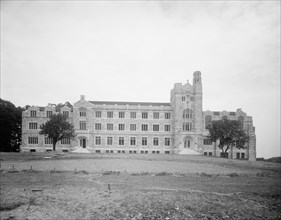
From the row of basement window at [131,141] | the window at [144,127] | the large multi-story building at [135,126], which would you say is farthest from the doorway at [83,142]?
the window at [144,127]

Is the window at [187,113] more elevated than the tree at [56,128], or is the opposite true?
the window at [187,113]

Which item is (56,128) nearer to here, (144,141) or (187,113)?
(144,141)

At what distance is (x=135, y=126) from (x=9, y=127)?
115ft

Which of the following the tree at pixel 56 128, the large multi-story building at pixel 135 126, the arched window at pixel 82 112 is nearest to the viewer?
the tree at pixel 56 128

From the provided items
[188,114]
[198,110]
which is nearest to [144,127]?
[188,114]

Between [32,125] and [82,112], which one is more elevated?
[82,112]

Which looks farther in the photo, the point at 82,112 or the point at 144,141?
the point at 144,141

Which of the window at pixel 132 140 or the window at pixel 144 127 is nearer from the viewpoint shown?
the window at pixel 132 140

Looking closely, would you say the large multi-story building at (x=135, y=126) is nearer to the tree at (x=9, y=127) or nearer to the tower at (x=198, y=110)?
the tower at (x=198, y=110)

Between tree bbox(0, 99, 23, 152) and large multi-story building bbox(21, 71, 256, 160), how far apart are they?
465cm

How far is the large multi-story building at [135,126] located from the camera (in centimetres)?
5228

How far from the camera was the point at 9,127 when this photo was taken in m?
55.2

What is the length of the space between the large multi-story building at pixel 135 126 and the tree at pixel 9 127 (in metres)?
4.65

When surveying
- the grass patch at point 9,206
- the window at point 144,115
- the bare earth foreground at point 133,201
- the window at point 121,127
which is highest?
the window at point 144,115
